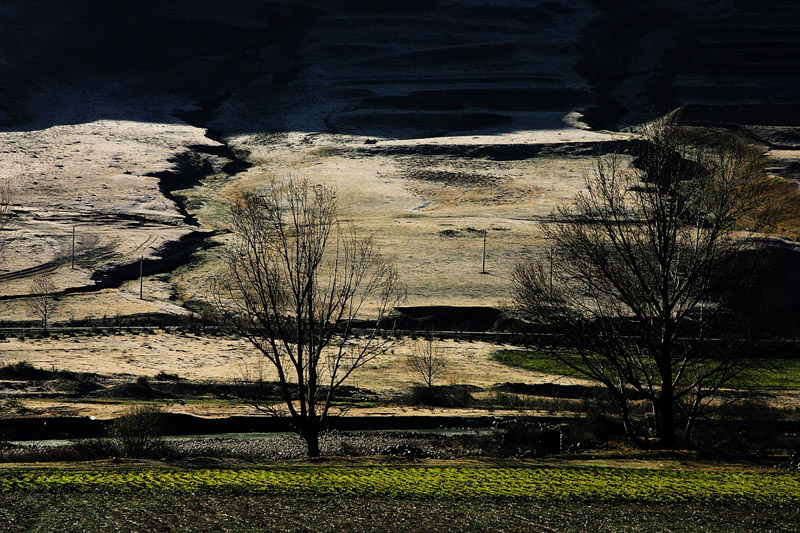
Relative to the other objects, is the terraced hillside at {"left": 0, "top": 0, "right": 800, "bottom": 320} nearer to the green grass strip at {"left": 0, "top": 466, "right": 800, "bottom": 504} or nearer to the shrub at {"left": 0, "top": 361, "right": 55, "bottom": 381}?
the shrub at {"left": 0, "top": 361, "right": 55, "bottom": 381}

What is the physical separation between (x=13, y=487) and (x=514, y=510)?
33.6 ft

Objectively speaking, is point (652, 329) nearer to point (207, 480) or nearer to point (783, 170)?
point (207, 480)

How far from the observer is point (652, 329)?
2405cm

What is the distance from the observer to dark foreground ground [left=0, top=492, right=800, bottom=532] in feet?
47.0

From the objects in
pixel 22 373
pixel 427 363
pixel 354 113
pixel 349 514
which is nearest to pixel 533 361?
pixel 427 363

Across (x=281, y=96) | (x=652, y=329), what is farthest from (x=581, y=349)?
(x=281, y=96)

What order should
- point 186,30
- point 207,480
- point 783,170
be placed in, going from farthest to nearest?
point 186,30
point 783,170
point 207,480

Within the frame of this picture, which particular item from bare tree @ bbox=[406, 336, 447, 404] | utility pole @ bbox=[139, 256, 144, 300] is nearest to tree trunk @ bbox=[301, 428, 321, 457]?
bare tree @ bbox=[406, 336, 447, 404]

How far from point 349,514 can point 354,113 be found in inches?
4648

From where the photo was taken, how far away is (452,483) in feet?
58.6

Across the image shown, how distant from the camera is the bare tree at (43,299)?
50.6 meters

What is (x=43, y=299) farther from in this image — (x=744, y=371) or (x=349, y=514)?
(x=349, y=514)

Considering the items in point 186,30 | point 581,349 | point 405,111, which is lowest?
point 581,349

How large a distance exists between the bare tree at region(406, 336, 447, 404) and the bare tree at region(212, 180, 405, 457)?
7.45ft
